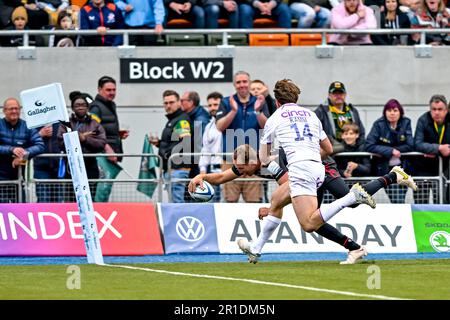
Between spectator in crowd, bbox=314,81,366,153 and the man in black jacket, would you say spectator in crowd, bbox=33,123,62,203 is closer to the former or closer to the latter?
the man in black jacket

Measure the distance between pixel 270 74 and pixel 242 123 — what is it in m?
4.09

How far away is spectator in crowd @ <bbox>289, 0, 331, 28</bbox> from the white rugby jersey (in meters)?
9.85

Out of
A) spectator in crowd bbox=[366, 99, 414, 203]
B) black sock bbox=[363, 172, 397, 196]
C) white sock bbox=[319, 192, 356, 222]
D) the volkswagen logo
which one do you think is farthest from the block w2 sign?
white sock bbox=[319, 192, 356, 222]

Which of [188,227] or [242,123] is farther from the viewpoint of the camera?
[242,123]

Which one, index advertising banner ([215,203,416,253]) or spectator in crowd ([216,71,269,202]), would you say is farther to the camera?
spectator in crowd ([216,71,269,202])

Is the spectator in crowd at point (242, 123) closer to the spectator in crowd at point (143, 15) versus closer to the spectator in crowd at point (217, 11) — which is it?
the spectator in crowd at point (143, 15)

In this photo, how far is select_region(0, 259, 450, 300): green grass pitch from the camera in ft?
37.4

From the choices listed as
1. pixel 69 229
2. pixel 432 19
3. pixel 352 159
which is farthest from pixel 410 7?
pixel 69 229

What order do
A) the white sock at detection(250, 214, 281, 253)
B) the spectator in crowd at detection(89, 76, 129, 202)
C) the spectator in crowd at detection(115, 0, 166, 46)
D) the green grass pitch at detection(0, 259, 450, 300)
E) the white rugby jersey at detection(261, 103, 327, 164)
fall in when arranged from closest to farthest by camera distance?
the green grass pitch at detection(0, 259, 450, 300)
the white rugby jersey at detection(261, 103, 327, 164)
the white sock at detection(250, 214, 281, 253)
the spectator in crowd at detection(89, 76, 129, 202)
the spectator in crowd at detection(115, 0, 166, 46)

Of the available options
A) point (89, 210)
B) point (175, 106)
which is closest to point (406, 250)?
point (175, 106)

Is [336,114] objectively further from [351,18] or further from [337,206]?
[337,206]

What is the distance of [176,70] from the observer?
77.4 ft

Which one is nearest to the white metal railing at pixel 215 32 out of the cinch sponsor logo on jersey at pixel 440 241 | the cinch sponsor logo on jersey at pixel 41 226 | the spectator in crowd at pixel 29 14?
the spectator in crowd at pixel 29 14
